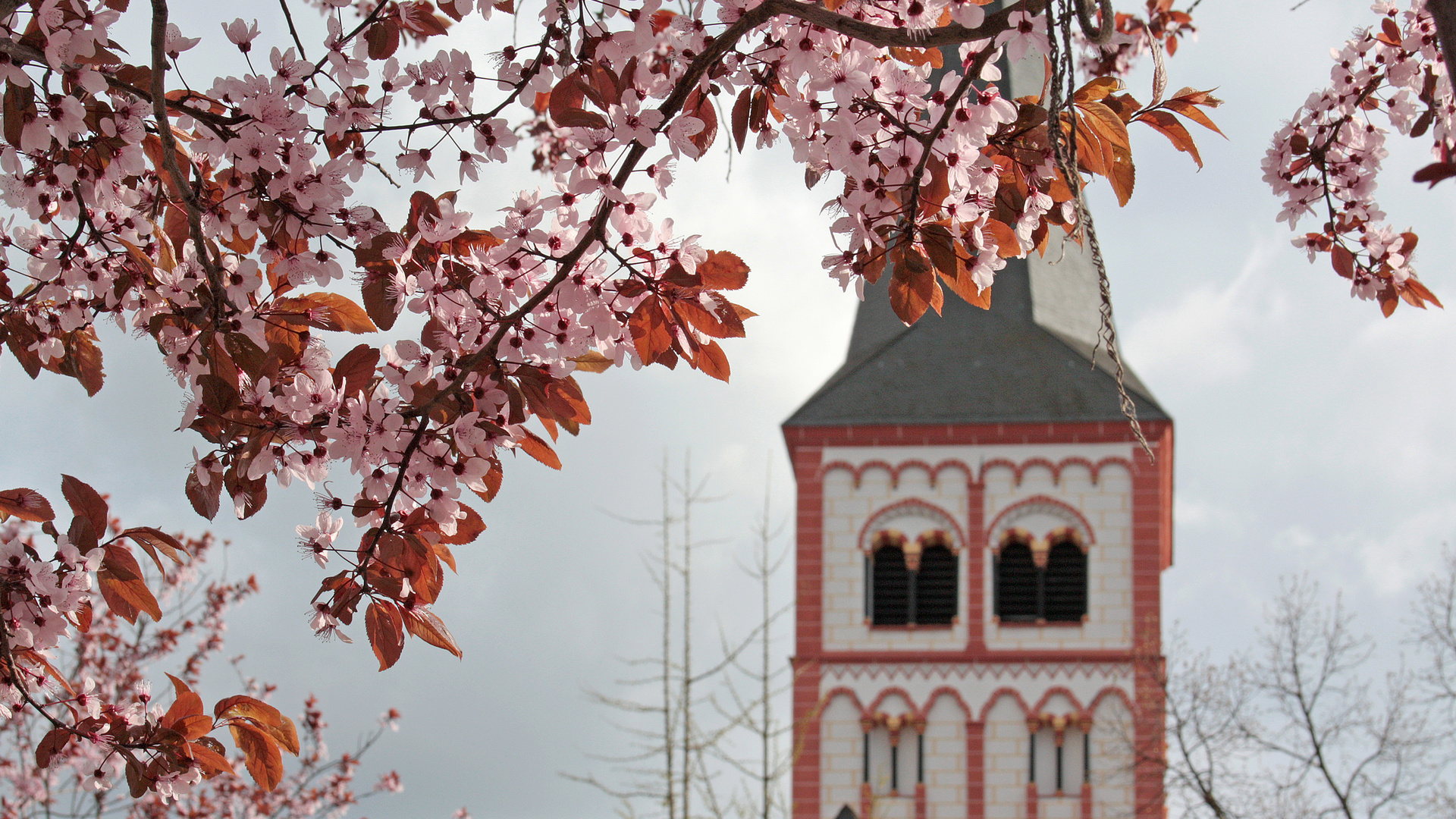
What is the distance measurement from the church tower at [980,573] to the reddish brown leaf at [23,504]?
18874mm

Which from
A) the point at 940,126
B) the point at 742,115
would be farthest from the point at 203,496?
the point at 940,126

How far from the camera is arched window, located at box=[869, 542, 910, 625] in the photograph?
2369 cm

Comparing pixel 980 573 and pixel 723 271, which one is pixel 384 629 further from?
pixel 980 573

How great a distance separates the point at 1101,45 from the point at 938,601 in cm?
2155

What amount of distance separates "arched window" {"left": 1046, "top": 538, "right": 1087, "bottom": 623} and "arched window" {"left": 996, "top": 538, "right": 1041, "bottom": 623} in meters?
0.19

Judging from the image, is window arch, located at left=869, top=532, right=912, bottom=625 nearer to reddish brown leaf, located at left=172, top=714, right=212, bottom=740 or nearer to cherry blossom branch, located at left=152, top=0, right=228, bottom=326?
reddish brown leaf, located at left=172, top=714, right=212, bottom=740

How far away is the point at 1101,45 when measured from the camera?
2.60 meters

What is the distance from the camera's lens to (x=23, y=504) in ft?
9.41

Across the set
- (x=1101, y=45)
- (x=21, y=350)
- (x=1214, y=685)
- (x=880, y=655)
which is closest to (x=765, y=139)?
(x=1101, y=45)

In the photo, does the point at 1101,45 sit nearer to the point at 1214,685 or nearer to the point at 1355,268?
the point at 1355,268

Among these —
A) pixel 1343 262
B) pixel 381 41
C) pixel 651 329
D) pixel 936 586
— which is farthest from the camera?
pixel 936 586

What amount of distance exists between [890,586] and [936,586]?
0.66 m

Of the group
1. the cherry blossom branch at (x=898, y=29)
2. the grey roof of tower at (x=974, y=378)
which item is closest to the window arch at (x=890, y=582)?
the grey roof of tower at (x=974, y=378)

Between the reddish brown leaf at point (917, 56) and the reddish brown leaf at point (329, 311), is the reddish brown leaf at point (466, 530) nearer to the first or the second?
the reddish brown leaf at point (329, 311)
